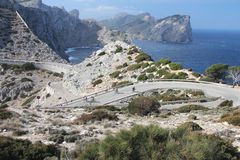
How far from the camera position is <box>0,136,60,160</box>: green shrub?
17.1 meters

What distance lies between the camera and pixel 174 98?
41844 mm

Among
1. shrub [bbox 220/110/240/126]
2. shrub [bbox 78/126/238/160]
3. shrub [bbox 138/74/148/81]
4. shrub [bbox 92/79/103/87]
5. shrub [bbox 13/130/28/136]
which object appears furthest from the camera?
shrub [bbox 92/79/103/87]

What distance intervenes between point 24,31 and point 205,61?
81086 mm

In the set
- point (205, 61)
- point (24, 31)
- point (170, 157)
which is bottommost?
point (205, 61)

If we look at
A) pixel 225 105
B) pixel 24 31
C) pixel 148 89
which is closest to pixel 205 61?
pixel 24 31

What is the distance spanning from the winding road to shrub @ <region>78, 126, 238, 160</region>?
89.8 ft

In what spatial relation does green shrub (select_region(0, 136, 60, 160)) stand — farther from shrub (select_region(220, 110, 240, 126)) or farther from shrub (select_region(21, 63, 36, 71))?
shrub (select_region(21, 63, 36, 71))

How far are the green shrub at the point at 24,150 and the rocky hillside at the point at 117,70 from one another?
3937 cm

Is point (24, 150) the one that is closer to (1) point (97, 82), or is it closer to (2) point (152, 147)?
(2) point (152, 147)

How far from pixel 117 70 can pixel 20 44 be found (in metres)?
51.7

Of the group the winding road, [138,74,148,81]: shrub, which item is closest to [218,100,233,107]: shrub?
the winding road

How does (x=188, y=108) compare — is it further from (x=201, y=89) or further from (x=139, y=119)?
(x=201, y=89)

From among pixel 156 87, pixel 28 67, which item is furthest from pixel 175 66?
pixel 28 67

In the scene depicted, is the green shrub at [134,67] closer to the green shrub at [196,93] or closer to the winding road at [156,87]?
the winding road at [156,87]
